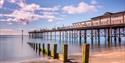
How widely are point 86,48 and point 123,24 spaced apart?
54.1 ft

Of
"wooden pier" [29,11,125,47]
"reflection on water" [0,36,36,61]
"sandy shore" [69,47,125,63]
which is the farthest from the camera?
"wooden pier" [29,11,125,47]

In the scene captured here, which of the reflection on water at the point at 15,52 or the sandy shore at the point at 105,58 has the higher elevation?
the sandy shore at the point at 105,58

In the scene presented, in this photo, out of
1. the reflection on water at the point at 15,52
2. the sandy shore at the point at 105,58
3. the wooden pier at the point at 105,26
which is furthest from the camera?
the wooden pier at the point at 105,26

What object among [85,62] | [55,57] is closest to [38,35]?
[55,57]

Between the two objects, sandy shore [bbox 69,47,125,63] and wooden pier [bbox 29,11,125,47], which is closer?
sandy shore [bbox 69,47,125,63]

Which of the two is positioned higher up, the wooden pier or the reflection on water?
the wooden pier

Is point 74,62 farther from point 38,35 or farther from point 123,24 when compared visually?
point 38,35

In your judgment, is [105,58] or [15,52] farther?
[15,52]

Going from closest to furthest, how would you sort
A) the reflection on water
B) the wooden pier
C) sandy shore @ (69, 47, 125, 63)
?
sandy shore @ (69, 47, 125, 63) < the reflection on water < the wooden pier

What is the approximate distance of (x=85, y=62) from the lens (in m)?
11.4

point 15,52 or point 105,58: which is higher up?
point 105,58

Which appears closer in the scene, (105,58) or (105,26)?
(105,58)

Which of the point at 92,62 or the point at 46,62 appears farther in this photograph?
the point at 46,62

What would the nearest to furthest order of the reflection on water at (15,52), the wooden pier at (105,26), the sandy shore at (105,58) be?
the sandy shore at (105,58)
the reflection on water at (15,52)
the wooden pier at (105,26)
